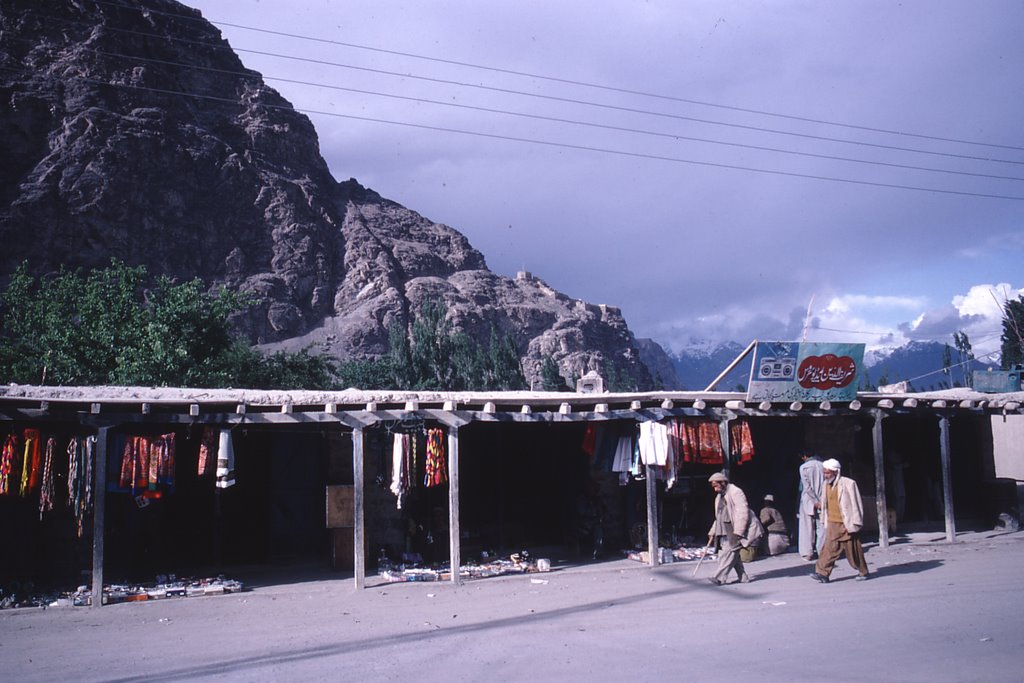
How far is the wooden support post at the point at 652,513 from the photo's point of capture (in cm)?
1285

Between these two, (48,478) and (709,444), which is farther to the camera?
(709,444)

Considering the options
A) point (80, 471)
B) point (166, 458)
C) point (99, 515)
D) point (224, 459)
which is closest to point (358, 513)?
point (224, 459)

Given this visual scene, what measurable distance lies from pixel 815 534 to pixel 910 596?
2.79 meters

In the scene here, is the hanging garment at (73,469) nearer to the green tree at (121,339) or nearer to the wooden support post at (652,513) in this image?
the wooden support post at (652,513)

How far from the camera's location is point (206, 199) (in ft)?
231

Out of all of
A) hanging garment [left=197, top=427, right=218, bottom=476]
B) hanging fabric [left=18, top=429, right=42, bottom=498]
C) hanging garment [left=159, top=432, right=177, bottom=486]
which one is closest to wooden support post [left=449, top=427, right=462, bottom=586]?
hanging garment [left=197, top=427, right=218, bottom=476]

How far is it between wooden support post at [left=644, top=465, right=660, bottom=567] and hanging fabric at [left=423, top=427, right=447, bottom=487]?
3.40 meters

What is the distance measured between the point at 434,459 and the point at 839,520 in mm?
6053

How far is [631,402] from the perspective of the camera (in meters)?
12.8

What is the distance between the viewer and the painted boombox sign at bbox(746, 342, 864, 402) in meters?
13.5

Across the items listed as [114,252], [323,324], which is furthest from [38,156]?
[323,324]

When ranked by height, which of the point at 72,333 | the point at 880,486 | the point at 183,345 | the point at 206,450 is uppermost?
the point at 72,333

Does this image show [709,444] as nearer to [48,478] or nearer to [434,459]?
[434,459]

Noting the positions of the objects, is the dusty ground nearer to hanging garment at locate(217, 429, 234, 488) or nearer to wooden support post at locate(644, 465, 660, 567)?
wooden support post at locate(644, 465, 660, 567)
